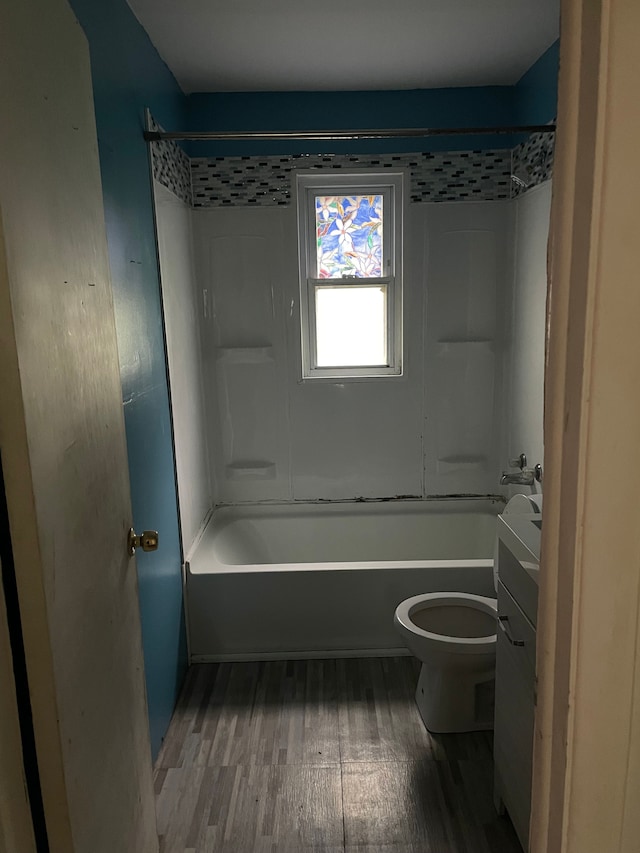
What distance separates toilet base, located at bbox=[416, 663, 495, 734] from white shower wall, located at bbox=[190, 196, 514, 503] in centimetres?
135

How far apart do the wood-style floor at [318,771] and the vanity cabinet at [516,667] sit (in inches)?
9.1

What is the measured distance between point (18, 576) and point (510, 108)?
3.20 meters

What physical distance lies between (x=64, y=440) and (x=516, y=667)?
1.28 m

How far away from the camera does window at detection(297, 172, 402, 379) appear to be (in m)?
3.21

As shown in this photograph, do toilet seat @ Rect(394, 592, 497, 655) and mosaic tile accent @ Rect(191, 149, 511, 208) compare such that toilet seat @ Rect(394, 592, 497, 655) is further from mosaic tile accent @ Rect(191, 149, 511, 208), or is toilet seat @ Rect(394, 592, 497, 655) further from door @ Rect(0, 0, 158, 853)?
mosaic tile accent @ Rect(191, 149, 511, 208)

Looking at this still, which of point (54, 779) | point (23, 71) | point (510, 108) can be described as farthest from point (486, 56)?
point (54, 779)

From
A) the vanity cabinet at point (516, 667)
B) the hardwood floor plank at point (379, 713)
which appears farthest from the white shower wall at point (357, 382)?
the vanity cabinet at point (516, 667)

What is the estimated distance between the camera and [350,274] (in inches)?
130

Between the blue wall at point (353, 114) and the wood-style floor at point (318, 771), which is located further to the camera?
the blue wall at point (353, 114)

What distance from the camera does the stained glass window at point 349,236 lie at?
3.25 meters

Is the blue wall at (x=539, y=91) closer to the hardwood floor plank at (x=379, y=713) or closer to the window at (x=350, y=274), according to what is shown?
the window at (x=350, y=274)

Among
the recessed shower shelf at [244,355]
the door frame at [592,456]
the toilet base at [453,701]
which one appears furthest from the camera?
the recessed shower shelf at [244,355]

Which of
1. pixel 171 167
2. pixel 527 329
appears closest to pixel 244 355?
pixel 171 167

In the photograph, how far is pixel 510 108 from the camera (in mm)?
3094
